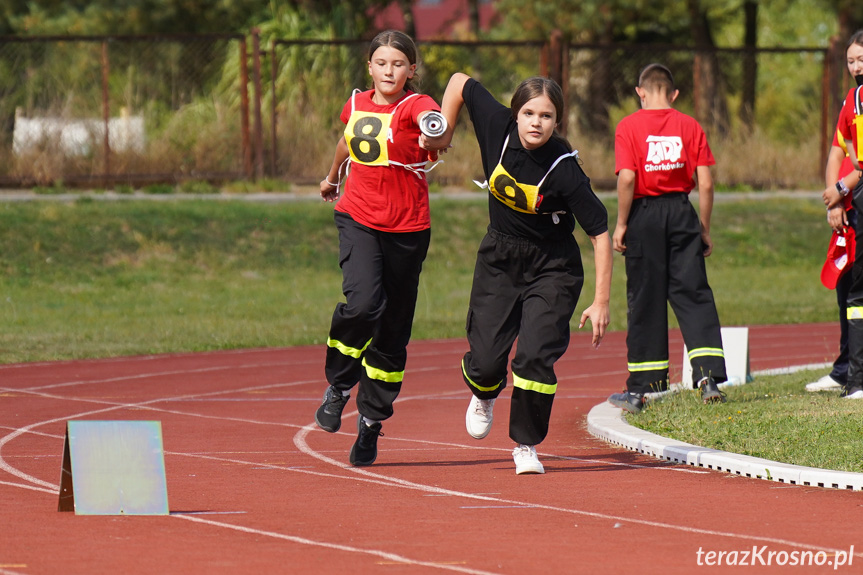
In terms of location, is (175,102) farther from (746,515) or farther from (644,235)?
(746,515)

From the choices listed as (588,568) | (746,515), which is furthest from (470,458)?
(588,568)

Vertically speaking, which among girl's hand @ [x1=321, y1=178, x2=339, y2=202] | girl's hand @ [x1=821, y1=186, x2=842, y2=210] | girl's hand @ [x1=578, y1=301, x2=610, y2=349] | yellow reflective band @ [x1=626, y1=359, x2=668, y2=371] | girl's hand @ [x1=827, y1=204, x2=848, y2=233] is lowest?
yellow reflective band @ [x1=626, y1=359, x2=668, y2=371]

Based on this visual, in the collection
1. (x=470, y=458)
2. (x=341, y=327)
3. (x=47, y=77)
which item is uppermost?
(x=47, y=77)

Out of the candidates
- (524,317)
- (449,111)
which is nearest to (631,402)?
(524,317)

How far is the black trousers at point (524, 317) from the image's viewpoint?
7219 mm

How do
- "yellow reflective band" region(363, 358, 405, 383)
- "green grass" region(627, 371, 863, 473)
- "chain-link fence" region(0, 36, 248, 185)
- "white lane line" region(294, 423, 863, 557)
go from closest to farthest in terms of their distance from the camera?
"white lane line" region(294, 423, 863, 557) → "green grass" region(627, 371, 863, 473) → "yellow reflective band" region(363, 358, 405, 383) → "chain-link fence" region(0, 36, 248, 185)

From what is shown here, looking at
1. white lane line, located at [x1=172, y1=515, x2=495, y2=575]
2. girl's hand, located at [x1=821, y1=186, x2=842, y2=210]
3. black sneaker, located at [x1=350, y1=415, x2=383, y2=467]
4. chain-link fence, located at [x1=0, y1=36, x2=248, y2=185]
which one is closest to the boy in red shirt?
girl's hand, located at [x1=821, y1=186, x2=842, y2=210]

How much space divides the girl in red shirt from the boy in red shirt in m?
2.17

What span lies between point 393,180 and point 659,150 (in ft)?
8.23

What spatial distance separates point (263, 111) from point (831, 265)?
1596cm

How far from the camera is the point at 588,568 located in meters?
5.29

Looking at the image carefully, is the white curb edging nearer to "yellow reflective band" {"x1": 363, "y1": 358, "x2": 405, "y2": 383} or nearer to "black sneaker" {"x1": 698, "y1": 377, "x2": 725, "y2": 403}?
"black sneaker" {"x1": 698, "y1": 377, "x2": 725, "y2": 403}

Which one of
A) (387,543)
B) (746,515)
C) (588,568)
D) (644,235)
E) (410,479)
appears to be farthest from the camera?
(644,235)

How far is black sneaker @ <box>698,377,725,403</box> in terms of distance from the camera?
30.0 ft
